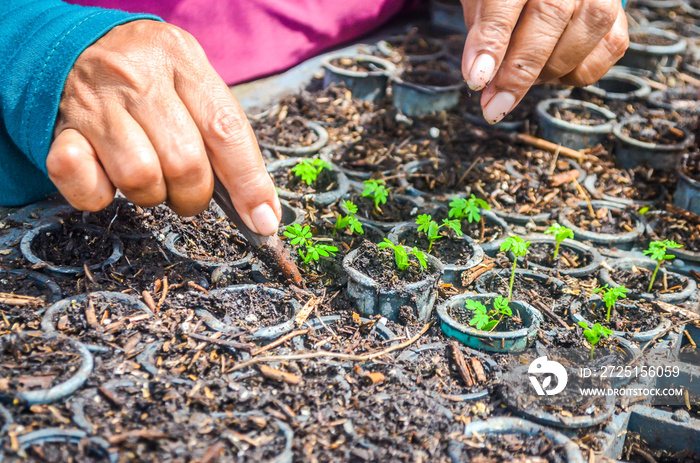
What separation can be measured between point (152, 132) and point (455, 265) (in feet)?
3.63

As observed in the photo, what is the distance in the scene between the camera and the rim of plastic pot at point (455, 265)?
211cm

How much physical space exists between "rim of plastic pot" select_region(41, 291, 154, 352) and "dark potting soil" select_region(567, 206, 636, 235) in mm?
1845

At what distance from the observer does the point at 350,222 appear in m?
2.27

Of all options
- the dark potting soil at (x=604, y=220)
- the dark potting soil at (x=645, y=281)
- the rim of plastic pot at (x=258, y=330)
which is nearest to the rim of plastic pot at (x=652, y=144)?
the dark potting soil at (x=604, y=220)

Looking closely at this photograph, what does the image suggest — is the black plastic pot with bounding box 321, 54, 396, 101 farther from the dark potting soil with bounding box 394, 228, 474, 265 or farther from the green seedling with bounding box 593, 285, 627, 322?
the green seedling with bounding box 593, 285, 627, 322

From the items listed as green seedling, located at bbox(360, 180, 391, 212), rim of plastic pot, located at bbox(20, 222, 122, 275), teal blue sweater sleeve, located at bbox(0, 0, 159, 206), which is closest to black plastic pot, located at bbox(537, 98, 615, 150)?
green seedling, located at bbox(360, 180, 391, 212)

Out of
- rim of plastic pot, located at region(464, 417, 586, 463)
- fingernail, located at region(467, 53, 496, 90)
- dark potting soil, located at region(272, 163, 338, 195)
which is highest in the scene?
fingernail, located at region(467, 53, 496, 90)

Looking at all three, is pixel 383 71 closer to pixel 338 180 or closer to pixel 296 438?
pixel 338 180

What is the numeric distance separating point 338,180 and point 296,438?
4.89 ft

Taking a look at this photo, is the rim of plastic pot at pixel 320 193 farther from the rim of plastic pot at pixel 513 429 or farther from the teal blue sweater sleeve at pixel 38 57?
the rim of plastic pot at pixel 513 429

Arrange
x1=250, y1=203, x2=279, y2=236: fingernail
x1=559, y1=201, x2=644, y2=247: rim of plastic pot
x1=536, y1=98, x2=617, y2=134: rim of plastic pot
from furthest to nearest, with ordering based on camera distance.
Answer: x1=536, y1=98, x2=617, y2=134: rim of plastic pot → x1=559, y1=201, x2=644, y2=247: rim of plastic pot → x1=250, y1=203, x2=279, y2=236: fingernail

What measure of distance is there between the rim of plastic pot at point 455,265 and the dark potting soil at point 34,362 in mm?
1156

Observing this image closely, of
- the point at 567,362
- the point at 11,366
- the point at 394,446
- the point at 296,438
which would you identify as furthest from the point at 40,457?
the point at 567,362

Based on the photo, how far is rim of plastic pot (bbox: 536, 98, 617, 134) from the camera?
10.4 ft
